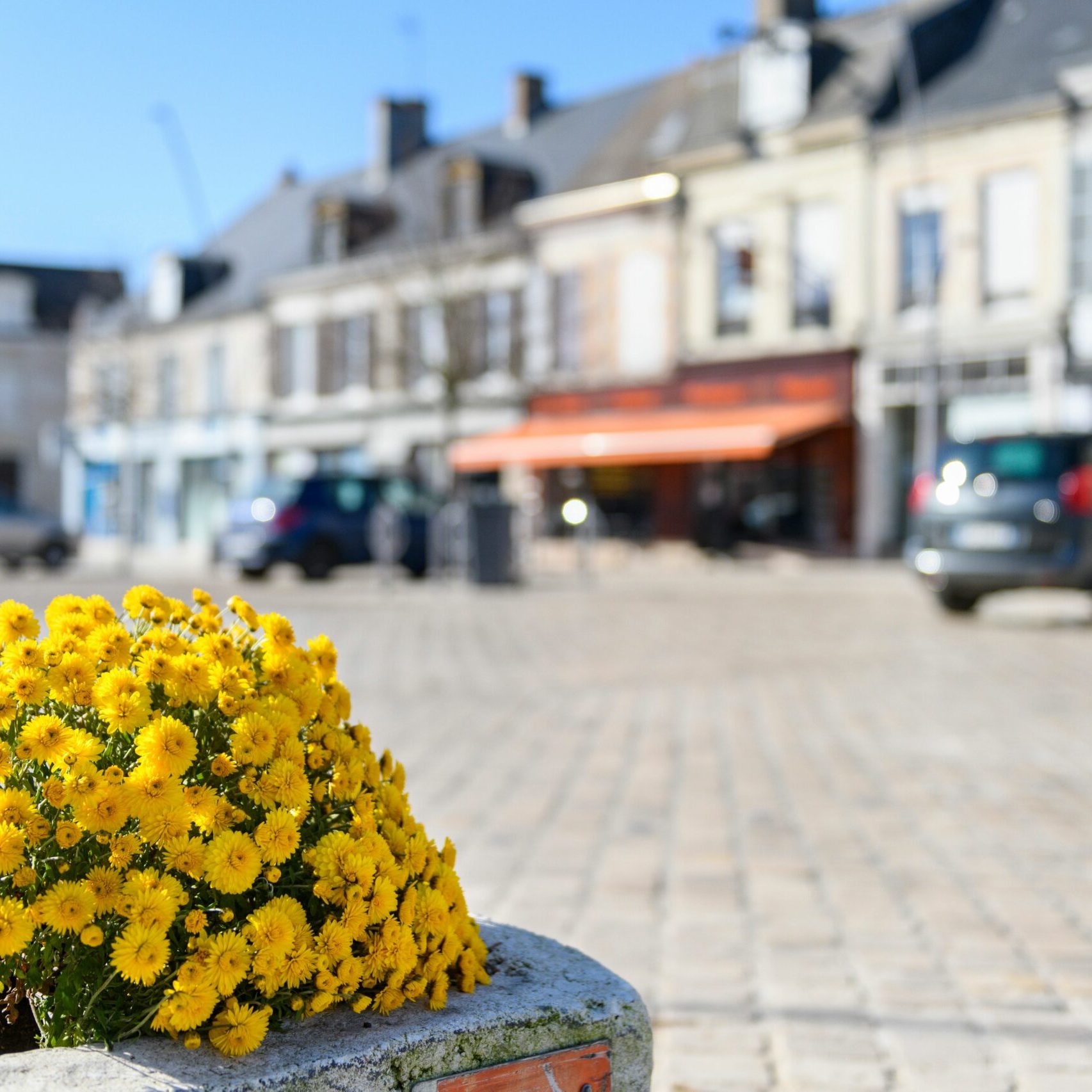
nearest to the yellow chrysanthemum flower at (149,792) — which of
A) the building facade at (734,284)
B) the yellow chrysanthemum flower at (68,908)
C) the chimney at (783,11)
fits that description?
the yellow chrysanthemum flower at (68,908)

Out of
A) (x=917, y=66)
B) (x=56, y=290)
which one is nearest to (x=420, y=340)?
(x=917, y=66)

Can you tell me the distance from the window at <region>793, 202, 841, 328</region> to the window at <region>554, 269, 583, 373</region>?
5163 mm

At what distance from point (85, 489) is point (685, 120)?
2533 centimetres

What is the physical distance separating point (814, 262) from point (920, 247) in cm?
216

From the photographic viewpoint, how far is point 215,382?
4241 centimetres

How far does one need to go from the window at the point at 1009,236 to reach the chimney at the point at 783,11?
244 inches

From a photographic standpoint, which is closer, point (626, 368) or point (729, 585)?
point (729, 585)

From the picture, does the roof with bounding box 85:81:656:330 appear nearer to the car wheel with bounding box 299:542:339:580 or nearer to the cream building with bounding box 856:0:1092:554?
the cream building with bounding box 856:0:1092:554

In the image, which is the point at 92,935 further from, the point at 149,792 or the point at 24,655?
the point at 24,655

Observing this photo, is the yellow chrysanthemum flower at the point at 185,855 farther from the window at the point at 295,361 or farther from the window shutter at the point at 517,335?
the window at the point at 295,361

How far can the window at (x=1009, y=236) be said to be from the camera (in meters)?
24.0

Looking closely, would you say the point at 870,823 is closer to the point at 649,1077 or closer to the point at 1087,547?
the point at 649,1077

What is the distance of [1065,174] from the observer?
23.4 metres

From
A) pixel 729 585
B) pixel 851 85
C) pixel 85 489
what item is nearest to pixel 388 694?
pixel 729 585
